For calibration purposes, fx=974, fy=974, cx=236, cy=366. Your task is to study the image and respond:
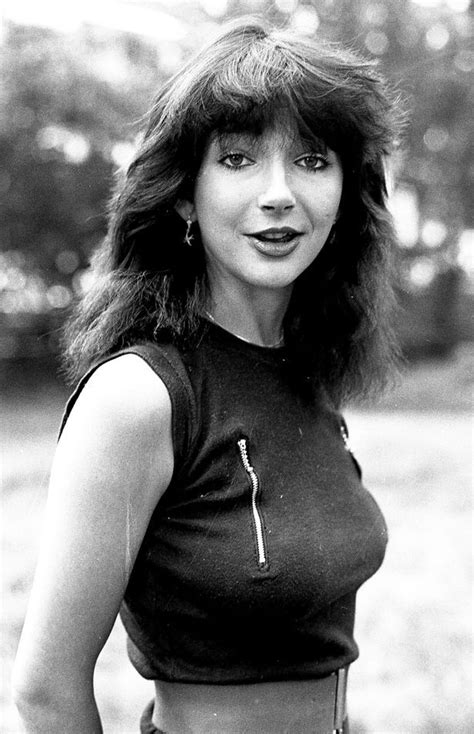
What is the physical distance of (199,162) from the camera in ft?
5.22

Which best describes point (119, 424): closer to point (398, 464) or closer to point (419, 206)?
point (398, 464)

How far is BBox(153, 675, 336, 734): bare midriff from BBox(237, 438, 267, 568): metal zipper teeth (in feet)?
0.75

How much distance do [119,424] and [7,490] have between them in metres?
5.33

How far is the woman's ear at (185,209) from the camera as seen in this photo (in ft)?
5.35

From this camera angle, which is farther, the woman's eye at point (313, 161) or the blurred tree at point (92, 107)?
the blurred tree at point (92, 107)

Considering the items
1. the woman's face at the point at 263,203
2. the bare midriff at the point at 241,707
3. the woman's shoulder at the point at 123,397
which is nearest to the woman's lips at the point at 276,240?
the woman's face at the point at 263,203

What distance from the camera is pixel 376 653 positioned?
3.85 meters

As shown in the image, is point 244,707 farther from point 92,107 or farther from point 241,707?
point 92,107

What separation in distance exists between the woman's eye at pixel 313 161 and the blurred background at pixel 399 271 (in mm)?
2239

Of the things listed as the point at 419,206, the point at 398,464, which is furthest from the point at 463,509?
the point at 419,206

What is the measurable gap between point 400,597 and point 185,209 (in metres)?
3.17

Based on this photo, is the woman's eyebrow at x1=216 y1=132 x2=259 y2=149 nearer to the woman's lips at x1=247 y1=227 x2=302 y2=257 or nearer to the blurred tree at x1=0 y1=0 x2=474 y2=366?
the woman's lips at x1=247 y1=227 x2=302 y2=257

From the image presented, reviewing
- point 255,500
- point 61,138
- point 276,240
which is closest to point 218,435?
point 255,500

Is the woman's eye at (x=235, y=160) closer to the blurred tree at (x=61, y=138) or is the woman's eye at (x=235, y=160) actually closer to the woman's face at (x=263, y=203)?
the woman's face at (x=263, y=203)
